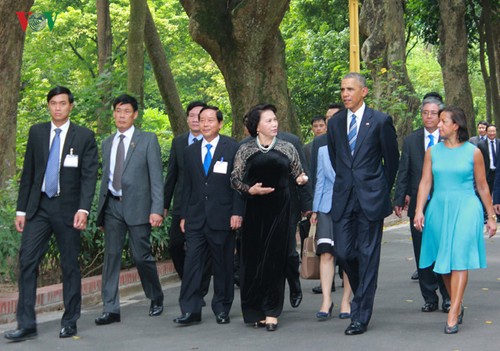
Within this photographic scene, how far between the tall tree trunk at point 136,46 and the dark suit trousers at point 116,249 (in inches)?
452

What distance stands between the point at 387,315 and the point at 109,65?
8072 mm

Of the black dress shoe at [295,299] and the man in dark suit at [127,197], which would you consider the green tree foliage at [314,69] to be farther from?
the man in dark suit at [127,197]

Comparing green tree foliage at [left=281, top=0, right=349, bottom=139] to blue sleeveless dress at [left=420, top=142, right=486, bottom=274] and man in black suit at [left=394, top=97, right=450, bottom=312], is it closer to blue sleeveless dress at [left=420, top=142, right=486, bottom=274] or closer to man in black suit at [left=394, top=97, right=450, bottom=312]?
man in black suit at [left=394, top=97, right=450, bottom=312]

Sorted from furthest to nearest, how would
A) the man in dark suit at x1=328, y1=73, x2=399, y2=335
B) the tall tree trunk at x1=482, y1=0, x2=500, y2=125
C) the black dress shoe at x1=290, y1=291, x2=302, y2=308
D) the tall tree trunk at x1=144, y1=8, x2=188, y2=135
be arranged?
the tall tree trunk at x1=482, y1=0, x2=500, y2=125, the tall tree trunk at x1=144, y1=8, x2=188, y2=135, the black dress shoe at x1=290, y1=291, x2=302, y2=308, the man in dark suit at x1=328, y1=73, x2=399, y2=335

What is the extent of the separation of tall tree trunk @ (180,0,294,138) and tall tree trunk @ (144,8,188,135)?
4991 mm

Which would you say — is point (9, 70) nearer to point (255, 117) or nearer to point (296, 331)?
point (255, 117)

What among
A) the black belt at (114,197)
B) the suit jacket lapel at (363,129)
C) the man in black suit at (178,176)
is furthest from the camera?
the man in black suit at (178,176)

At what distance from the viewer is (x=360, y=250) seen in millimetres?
9438

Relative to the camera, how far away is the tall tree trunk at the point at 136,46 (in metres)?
21.6

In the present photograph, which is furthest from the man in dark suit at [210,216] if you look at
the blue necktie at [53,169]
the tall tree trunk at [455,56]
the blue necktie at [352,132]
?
the tall tree trunk at [455,56]

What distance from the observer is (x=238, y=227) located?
32.5ft

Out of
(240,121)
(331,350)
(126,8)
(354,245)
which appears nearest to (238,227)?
(354,245)

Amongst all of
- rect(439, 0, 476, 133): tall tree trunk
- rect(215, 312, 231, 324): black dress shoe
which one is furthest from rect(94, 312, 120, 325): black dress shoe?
rect(439, 0, 476, 133): tall tree trunk

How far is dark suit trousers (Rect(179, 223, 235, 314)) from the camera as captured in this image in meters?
10.1
